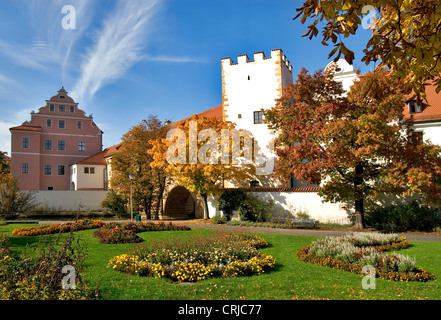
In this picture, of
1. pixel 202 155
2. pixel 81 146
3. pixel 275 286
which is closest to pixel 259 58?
pixel 202 155

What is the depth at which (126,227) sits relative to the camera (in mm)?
15898

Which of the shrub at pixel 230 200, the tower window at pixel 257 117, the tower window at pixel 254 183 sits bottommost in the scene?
the shrub at pixel 230 200

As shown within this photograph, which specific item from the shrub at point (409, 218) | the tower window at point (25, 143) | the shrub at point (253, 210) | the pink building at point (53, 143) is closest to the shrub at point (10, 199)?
the pink building at point (53, 143)

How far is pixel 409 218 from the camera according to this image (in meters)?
16.8

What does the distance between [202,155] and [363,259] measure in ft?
48.7

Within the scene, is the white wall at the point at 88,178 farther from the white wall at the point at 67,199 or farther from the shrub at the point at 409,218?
the shrub at the point at 409,218

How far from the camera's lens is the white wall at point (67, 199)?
32438 millimetres

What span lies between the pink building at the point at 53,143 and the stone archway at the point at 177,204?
18.3m

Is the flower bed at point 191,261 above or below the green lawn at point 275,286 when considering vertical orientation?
above

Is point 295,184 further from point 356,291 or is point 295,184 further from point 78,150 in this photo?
point 78,150

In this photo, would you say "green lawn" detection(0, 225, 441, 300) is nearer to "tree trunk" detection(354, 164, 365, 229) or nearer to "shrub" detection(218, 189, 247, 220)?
"tree trunk" detection(354, 164, 365, 229)

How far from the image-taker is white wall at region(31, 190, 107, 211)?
32.4m

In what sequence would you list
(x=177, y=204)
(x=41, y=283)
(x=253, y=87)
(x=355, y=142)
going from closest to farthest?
(x=41, y=283), (x=355, y=142), (x=253, y=87), (x=177, y=204)

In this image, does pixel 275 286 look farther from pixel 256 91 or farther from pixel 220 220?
pixel 256 91
